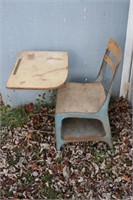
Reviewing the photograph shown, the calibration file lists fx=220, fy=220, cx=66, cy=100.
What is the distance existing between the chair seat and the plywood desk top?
13.5 inches

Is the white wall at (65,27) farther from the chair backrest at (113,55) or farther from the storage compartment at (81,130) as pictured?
the storage compartment at (81,130)

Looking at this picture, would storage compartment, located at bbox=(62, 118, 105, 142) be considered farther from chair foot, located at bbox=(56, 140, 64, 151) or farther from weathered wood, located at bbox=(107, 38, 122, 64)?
weathered wood, located at bbox=(107, 38, 122, 64)

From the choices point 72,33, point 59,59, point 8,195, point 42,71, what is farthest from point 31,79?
point 8,195

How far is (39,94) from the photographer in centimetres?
275

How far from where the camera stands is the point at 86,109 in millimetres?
2029

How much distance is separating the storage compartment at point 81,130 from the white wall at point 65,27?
1.98 ft

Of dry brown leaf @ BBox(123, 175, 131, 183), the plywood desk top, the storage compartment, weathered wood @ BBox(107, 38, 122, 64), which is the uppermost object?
weathered wood @ BBox(107, 38, 122, 64)

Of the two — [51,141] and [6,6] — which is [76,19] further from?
[51,141]

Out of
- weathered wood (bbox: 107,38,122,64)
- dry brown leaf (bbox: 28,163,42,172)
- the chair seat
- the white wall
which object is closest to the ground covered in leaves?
dry brown leaf (bbox: 28,163,42,172)

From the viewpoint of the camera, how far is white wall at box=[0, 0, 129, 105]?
215cm

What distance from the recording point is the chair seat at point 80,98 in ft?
6.66

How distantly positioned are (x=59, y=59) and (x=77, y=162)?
1015 mm

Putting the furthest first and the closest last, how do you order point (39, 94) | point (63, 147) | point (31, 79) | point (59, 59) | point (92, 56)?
point (39, 94)
point (92, 56)
point (63, 147)
point (59, 59)
point (31, 79)

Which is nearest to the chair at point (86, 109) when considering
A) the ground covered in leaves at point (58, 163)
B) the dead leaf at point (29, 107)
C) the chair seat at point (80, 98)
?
the chair seat at point (80, 98)
